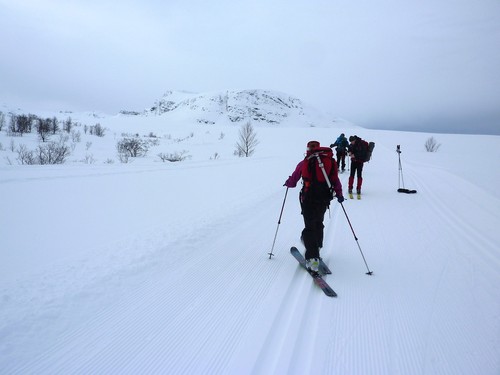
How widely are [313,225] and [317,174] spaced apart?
0.77 m

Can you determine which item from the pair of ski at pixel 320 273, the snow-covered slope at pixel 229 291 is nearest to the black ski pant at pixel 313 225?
the pair of ski at pixel 320 273

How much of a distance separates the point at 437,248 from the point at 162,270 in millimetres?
4719

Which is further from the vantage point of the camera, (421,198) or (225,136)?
(225,136)

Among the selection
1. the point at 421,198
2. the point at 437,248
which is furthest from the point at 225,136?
the point at 437,248

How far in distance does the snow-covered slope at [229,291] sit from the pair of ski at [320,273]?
10cm

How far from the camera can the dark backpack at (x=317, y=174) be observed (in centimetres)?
369

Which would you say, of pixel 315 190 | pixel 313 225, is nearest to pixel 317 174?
pixel 315 190

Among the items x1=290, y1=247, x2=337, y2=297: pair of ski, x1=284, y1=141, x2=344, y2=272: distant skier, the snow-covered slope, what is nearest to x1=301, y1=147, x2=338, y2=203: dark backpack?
x1=284, y1=141, x2=344, y2=272: distant skier

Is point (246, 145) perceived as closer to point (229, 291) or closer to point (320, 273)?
point (320, 273)

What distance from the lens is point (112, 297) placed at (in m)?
3.13

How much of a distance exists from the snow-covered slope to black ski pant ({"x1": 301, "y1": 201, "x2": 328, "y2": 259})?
41cm

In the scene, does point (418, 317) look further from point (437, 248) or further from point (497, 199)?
point (497, 199)

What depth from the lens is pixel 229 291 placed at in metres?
3.33

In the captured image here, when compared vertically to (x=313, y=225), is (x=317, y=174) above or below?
above
